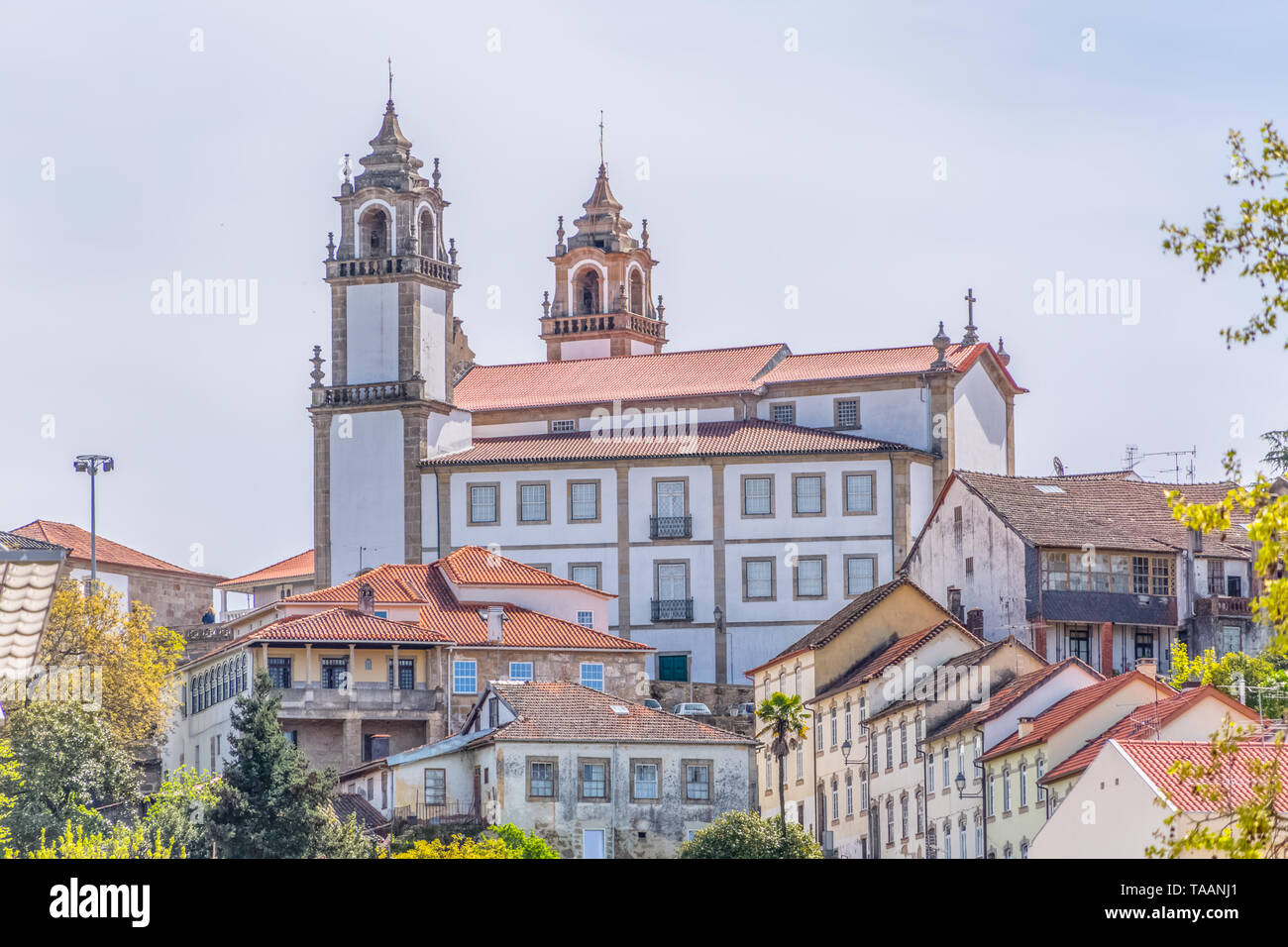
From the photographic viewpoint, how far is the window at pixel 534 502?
85.3 m

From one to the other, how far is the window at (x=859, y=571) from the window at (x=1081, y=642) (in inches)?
471

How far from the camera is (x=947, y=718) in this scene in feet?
198

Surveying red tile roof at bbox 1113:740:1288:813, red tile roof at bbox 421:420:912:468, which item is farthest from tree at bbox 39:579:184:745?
red tile roof at bbox 1113:740:1288:813

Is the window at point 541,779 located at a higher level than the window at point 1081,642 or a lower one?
lower

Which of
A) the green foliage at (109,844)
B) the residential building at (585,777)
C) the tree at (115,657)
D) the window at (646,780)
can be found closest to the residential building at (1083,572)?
the residential building at (585,777)

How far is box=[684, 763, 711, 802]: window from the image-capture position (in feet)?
212

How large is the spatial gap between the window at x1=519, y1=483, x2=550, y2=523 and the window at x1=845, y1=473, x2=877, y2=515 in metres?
10.2

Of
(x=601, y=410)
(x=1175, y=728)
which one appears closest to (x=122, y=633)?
(x=601, y=410)

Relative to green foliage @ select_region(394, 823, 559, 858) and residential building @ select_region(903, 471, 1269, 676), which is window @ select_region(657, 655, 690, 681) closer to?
residential building @ select_region(903, 471, 1269, 676)

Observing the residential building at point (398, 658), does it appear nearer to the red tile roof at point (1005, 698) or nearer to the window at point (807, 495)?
the window at point (807, 495)

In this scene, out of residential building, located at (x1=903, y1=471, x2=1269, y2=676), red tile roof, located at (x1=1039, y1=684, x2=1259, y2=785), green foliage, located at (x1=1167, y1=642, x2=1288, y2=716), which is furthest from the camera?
residential building, located at (x1=903, y1=471, x2=1269, y2=676)
